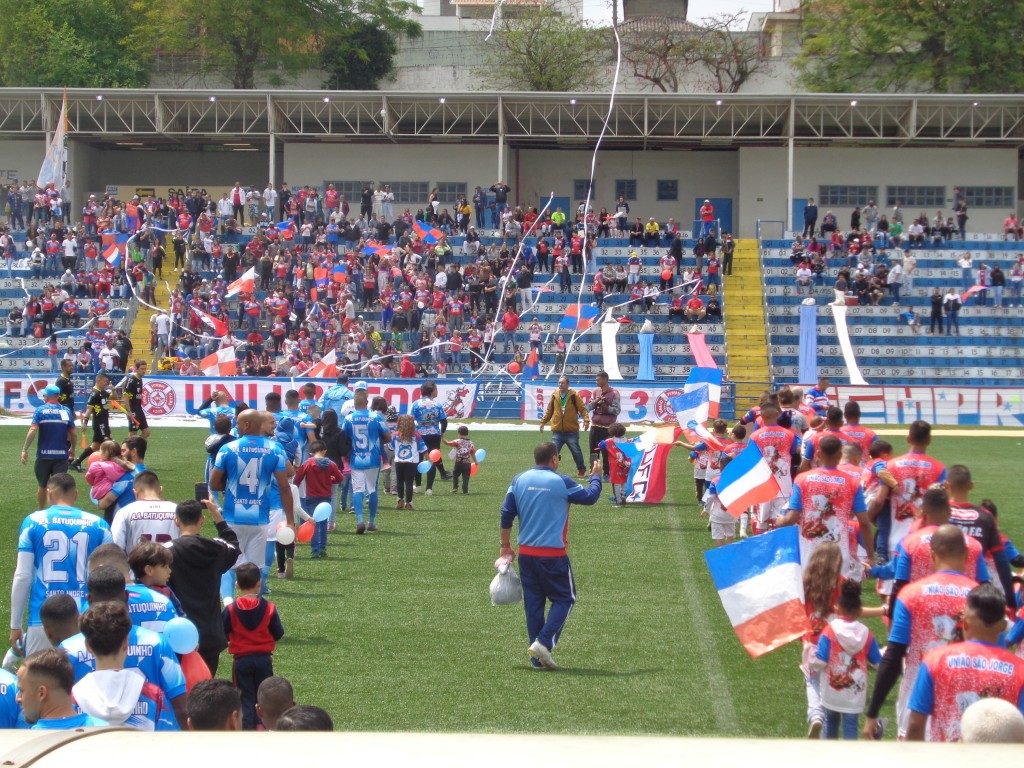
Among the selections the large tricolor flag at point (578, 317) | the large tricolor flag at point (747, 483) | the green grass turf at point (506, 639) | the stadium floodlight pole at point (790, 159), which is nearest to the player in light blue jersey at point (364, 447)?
the green grass turf at point (506, 639)

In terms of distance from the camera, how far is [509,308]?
41156mm

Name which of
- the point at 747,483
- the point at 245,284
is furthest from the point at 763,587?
the point at 245,284

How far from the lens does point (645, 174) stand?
171 ft

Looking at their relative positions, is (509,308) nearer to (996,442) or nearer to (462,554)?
(996,442)

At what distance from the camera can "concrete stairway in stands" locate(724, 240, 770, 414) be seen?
37.9 metres

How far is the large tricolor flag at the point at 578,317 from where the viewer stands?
40.9 meters

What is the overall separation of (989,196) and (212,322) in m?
28.5

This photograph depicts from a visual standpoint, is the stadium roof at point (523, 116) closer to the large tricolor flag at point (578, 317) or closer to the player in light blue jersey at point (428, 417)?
the large tricolor flag at point (578, 317)

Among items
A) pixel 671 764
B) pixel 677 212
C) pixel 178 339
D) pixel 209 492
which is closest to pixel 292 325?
pixel 178 339

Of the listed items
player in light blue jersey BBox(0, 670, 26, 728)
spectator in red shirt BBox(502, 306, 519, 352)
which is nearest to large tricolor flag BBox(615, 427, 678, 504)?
player in light blue jersey BBox(0, 670, 26, 728)

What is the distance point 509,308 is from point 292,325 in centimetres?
664

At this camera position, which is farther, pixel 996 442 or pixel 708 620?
pixel 996 442

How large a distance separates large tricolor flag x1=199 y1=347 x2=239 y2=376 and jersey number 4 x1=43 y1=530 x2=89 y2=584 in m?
28.8

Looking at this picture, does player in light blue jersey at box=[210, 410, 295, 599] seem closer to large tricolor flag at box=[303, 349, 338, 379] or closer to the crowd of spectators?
large tricolor flag at box=[303, 349, 338, 379]
